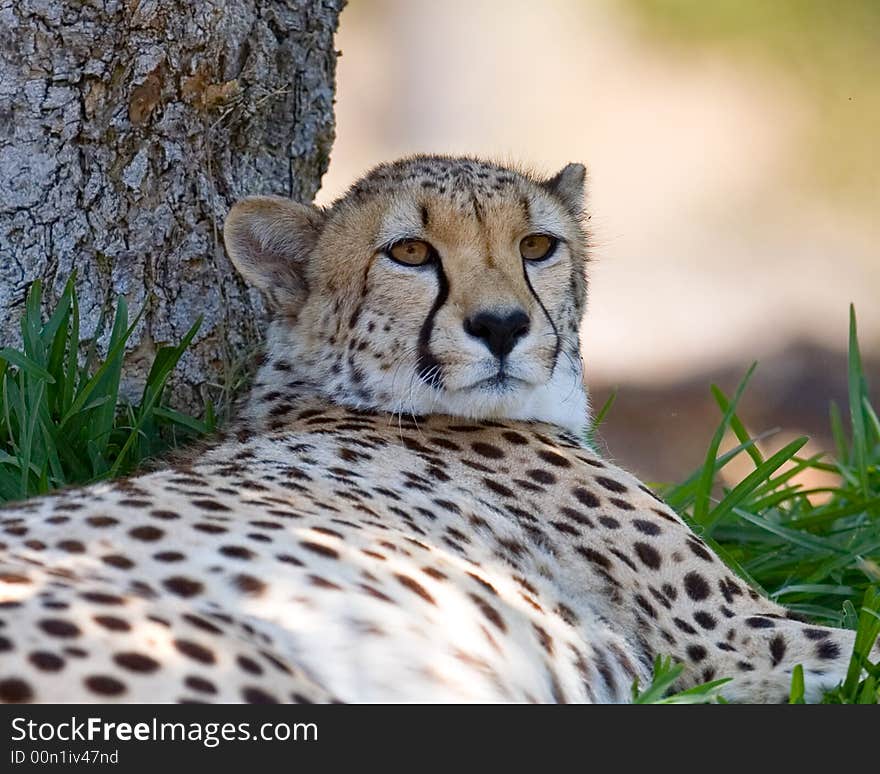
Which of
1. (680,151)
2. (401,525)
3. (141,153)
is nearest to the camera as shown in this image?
(401,525)

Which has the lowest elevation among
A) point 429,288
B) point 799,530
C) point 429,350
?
point 799,530

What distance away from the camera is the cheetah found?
2.26 metres

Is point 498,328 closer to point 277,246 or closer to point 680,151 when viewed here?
point 277,246

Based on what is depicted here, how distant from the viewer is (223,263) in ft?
13.2

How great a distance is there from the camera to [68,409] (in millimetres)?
3574

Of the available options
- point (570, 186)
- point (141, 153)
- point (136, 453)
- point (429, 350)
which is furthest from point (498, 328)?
point (141, 153)

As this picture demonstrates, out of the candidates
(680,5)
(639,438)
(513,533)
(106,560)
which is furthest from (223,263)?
(680,5)

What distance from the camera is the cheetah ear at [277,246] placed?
3.67m

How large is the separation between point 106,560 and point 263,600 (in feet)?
0.82

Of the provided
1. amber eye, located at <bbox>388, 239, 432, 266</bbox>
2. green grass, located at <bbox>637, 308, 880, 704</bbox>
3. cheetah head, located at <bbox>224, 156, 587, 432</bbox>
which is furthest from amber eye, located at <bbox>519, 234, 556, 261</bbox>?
green grass, located at <bbox>637, 308, 880, 704</bbox>

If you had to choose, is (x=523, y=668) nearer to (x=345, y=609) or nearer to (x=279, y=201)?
(x=345, y=609)

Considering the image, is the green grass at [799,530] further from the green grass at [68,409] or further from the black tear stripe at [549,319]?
the green grass at [68,409]

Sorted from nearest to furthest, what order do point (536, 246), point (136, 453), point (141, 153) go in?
point (536, 246) → point (136, 453) → point (141, 153)

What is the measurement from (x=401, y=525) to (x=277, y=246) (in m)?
1.11
